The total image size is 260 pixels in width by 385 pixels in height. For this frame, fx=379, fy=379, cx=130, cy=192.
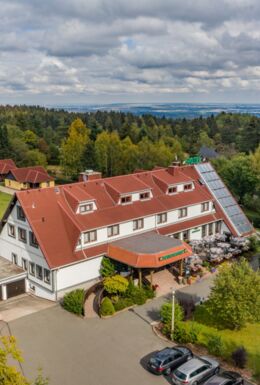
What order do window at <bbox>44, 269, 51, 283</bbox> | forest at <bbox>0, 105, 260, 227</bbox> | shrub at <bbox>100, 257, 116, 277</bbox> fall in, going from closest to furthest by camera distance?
window at <bbox>44, 269, 51, 283</bbox> < shrub at <bbox>100, 257, 116, 277</bbox> < forest at <bbox>0, 105, 260, 227</bbox>

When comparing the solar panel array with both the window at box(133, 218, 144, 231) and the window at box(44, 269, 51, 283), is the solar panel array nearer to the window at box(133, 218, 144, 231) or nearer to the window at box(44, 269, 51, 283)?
the window at box(133, 218, 144, 231)

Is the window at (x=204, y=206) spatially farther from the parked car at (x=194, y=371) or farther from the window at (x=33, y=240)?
the parked car at (x=194, y=371)

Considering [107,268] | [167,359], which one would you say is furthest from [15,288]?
[167,359]

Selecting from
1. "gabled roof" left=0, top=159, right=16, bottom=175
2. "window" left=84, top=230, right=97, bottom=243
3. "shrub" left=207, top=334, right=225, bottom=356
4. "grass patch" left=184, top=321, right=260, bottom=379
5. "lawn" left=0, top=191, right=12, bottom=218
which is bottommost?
"grass patch" left=184, top=321, right=260, bottom=379

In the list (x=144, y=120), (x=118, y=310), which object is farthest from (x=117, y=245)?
(x=144, y=120)

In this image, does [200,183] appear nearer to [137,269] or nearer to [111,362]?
[137,269]

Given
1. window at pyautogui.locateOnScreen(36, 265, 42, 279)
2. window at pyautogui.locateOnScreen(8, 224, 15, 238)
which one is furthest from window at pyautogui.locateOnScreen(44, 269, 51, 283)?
window at pyautogui.locateOnScreen(8, 224, 15, 238)

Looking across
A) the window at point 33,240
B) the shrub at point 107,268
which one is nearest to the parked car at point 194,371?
the shrub at point 107,268

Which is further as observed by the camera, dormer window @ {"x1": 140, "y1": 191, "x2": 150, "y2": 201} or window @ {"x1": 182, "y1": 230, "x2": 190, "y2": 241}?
window @ {"x1": 182, "y1": 230, "x2": 190, "y2": 241}

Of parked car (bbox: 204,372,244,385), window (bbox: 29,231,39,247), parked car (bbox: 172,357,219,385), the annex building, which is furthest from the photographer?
window (bbox: 29,231,39,247)
